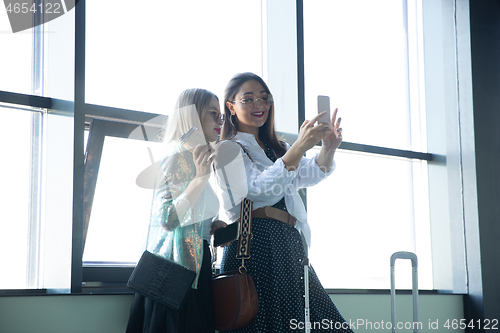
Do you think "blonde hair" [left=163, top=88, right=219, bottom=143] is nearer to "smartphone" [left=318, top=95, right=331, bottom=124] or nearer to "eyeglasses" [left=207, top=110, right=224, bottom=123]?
"eyeglasses" [left=207, top=110, right=224, bottom=123]

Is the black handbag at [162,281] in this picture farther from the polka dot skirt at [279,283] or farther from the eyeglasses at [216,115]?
the eyeglasses at [216,115]

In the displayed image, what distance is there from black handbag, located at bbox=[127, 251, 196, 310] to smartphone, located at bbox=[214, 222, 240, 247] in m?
0.23

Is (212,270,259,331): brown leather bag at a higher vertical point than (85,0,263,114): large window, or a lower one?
lower

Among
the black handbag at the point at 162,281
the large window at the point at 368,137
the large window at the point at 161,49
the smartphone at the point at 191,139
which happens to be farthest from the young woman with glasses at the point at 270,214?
the large window at the point at 368,137

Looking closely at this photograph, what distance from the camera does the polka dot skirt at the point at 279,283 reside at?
5.67ft

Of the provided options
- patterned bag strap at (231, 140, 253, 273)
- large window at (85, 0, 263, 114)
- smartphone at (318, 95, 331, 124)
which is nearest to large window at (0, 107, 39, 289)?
large window at (85, 0, 263, 114)

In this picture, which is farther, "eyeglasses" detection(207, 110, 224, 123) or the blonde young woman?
"eyeglasses" detection(207, 110, 224, 123)

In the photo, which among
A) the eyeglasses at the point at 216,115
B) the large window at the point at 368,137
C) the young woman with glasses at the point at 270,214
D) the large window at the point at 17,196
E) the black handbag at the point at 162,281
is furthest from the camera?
the large window at the point at 368,137

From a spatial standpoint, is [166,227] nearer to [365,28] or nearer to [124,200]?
[124,200]

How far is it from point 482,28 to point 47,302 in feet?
11.2

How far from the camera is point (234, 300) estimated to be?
5.34 feet

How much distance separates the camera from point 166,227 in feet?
5.28

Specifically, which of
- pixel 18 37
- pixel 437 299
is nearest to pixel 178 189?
pixel 18 37

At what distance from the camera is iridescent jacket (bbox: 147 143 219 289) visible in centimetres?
161
